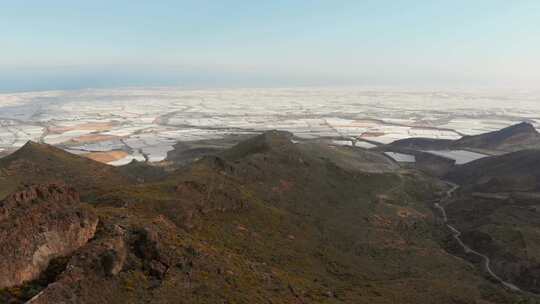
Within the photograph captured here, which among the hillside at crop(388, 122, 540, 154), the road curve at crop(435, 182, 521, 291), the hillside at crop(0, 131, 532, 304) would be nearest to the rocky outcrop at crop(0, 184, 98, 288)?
the hillside at crop(0, 131, 532, 304)

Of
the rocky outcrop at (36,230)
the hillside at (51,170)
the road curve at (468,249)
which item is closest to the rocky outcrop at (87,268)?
the rocky outcrop at (36,230)

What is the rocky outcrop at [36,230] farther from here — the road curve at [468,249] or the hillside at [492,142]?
the hillside at [492,142]

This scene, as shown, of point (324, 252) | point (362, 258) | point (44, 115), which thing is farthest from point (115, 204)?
point (44, 115)

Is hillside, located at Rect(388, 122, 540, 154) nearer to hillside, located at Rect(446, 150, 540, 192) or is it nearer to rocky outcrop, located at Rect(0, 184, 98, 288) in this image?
hillside, located at Rect(446, 150, 540, 192)

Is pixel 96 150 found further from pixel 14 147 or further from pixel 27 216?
pixel 27 216

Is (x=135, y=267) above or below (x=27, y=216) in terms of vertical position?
below

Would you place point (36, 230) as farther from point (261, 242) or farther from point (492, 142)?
point (492, 142)
